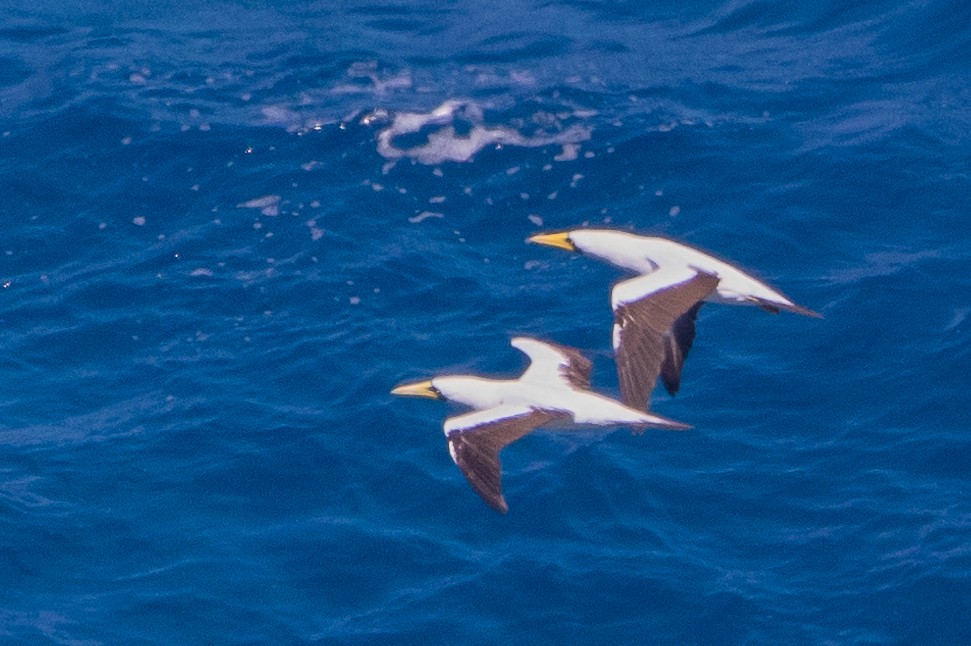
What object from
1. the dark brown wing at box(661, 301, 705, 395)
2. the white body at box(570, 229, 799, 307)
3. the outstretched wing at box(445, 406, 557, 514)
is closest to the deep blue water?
the outstretched wing at box(445, 406, 557, 514)

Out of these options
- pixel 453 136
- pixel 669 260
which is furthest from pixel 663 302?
pixel 453 136

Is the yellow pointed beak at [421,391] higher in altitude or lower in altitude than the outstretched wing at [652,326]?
higher

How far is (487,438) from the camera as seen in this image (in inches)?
499

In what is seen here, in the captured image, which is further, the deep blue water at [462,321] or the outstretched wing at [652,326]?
the deep blue water at [462,321]

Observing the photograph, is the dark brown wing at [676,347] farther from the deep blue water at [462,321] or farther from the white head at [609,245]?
the deep blue water at [462,321]

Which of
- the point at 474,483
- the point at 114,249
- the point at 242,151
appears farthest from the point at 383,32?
the point at 474,483

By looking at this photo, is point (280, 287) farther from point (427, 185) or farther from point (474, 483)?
point (474, 483)

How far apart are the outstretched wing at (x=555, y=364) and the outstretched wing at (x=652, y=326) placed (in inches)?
52.5

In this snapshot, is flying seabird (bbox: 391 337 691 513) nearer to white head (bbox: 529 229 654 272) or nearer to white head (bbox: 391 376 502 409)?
white head (bbox: 391 376 502 409)

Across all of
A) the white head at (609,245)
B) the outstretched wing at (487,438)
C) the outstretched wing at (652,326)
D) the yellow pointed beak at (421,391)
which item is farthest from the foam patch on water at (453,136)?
the outstretched wing at (487,438)

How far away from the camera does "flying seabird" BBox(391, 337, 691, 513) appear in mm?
12398

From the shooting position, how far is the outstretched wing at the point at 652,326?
12719 millimetres

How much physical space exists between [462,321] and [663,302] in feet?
13.9

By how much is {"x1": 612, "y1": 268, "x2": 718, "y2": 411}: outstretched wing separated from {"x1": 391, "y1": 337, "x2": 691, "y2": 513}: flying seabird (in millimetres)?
291
